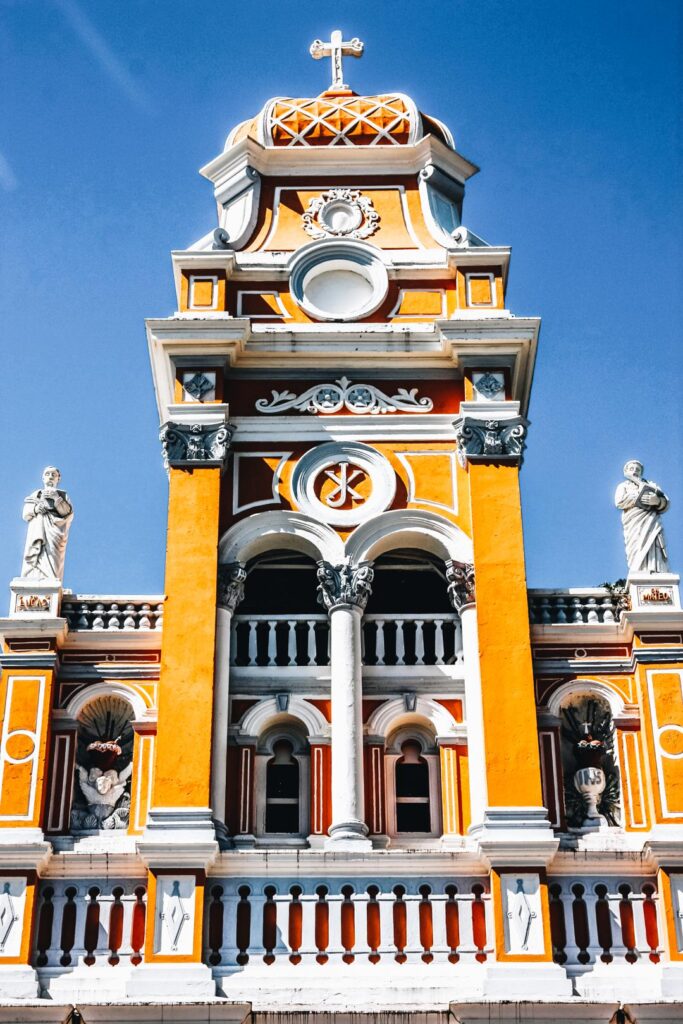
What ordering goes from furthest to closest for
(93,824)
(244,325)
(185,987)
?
(244,325), (93,824), (185,987)

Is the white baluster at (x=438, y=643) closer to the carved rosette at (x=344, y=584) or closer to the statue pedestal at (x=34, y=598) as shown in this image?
the carved rosette at (x=344, y=584)

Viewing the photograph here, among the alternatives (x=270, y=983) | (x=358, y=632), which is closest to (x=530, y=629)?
(x=358, y=632)

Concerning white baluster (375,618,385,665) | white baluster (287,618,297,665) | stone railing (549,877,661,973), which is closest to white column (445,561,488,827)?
white baluster (375,618,385,665)

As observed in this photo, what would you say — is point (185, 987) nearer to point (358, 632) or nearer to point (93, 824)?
point (93, 824)

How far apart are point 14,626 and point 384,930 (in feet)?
16.4

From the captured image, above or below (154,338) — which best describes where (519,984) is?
below

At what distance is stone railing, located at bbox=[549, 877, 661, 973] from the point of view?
20.0m

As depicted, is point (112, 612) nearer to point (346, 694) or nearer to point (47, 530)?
point (47, 530)

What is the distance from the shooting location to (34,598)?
862 inches

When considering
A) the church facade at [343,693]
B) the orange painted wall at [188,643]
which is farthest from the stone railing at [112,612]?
the orange painted wall at [188,643]

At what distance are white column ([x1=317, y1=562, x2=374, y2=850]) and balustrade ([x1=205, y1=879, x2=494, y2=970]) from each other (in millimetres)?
657

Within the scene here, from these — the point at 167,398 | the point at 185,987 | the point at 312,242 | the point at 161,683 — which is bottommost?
the point at 185,987

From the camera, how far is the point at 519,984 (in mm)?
19469

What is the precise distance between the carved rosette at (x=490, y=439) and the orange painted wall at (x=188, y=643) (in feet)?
8.88
